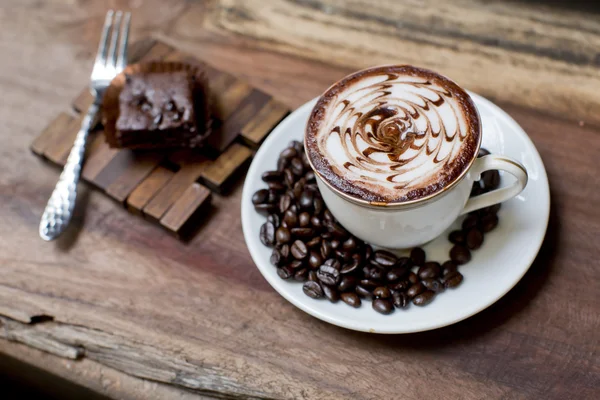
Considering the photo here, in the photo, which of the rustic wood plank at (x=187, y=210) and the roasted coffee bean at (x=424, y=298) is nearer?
the roasted coffee bean at (x=424, y=298)

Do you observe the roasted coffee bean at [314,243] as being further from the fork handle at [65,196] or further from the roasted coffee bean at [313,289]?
the fork handle at [65,196]

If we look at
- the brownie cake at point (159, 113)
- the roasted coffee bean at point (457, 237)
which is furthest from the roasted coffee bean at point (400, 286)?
the brownie cake at point (159, 113)

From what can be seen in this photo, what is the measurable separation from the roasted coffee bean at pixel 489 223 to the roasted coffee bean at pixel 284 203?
391 mm

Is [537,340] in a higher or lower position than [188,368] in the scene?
higher

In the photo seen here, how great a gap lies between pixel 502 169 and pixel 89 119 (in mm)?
999

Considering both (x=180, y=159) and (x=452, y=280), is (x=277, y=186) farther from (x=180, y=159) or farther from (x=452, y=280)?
(x=452, y=280)

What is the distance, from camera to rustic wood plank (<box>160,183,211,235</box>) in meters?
1.42

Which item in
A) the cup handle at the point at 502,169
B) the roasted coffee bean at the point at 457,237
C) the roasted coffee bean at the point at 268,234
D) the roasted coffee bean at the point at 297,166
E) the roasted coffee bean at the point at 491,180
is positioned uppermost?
the cup handle at the point at 502,169

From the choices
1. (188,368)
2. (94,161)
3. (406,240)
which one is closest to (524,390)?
(406,240)

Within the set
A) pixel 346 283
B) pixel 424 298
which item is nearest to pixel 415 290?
pixel 424 298

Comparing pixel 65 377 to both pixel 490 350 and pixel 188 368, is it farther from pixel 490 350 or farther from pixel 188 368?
pixel 490 350

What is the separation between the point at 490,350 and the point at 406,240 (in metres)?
0.26

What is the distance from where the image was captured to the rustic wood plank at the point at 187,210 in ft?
4.66

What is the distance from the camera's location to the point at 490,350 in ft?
4.04
